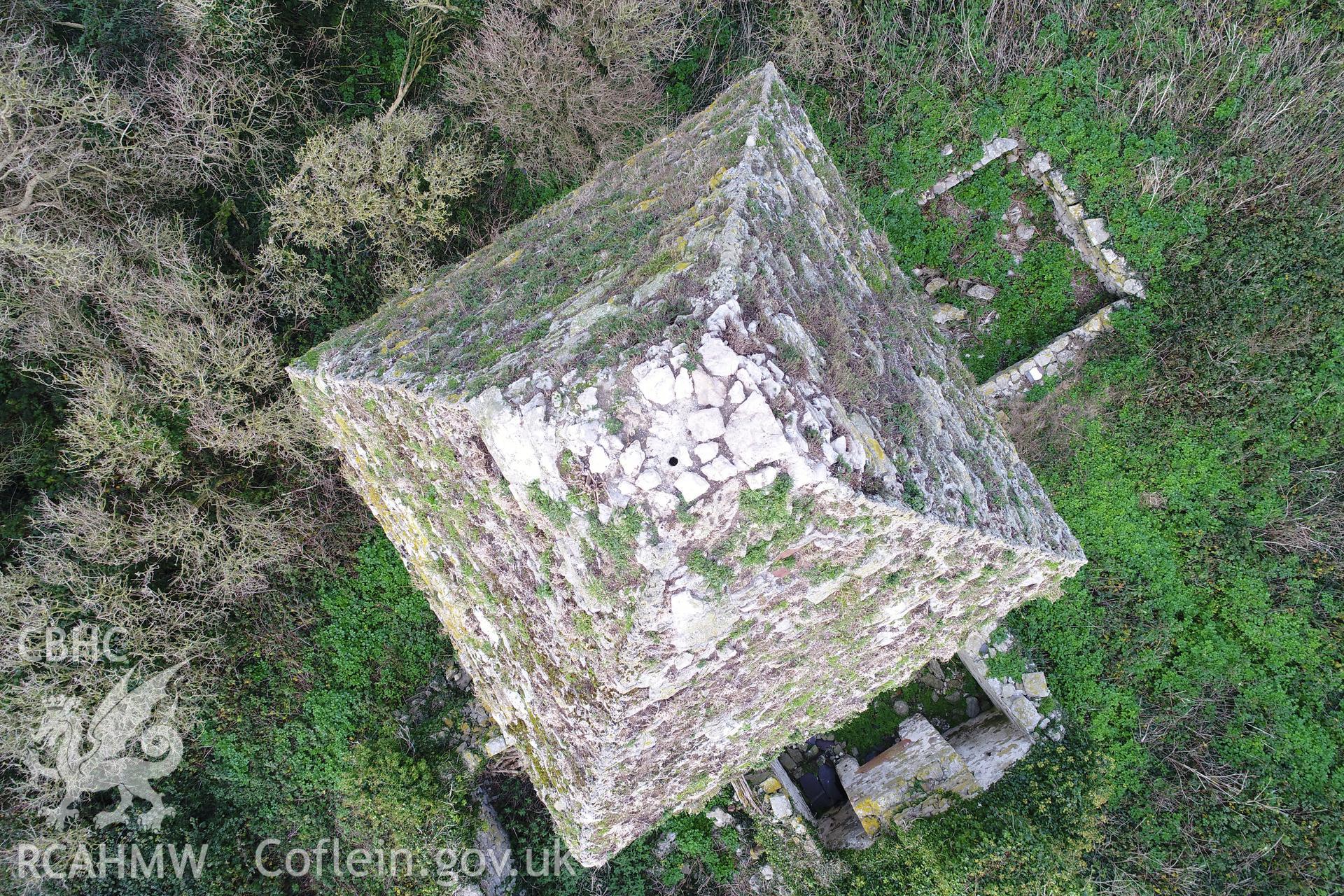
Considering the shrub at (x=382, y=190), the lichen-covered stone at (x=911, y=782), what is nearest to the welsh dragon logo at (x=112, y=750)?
the shrub at (x=382, y=190)

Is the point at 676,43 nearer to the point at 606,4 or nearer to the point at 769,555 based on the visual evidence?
the point at 606,4

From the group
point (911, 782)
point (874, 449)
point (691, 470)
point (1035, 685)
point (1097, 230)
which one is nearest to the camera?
point (691, 470)

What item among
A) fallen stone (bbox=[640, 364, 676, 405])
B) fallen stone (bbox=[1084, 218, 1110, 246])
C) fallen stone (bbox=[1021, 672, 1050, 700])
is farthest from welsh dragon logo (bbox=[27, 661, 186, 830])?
fallen stone (bbox=[1084, 218, 1110, 246])

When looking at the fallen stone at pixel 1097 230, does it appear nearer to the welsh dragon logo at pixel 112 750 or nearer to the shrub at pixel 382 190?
the shrub at pixel 382 190

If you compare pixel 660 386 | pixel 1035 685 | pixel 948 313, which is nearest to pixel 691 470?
pixel 660 386

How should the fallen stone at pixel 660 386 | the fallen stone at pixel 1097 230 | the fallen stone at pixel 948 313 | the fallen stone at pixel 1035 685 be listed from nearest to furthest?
the fallen stone at pixel 660 386, the fallen stone at pixel 1035 685, the fallen stone at pixel 1097 230, the fallen stone at pixel 948 313

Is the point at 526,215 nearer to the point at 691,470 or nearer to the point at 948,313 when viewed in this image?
the point at 948,313

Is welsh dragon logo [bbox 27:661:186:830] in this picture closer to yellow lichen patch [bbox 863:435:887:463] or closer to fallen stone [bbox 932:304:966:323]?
yellow lichen patch [bbox 863:435:887:463]
